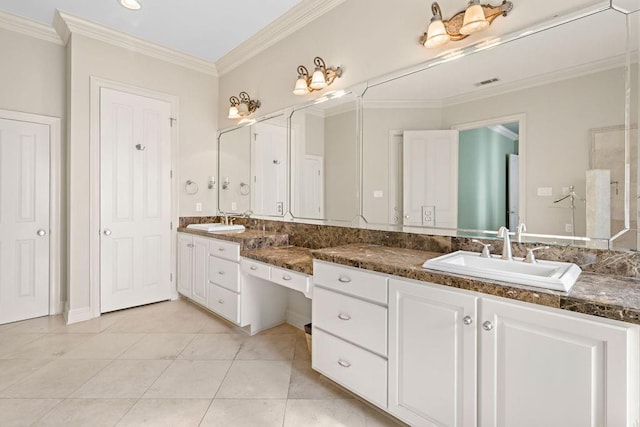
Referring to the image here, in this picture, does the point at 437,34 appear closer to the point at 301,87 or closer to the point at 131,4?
the point at 301,87

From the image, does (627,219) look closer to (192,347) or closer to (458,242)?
(458,242)

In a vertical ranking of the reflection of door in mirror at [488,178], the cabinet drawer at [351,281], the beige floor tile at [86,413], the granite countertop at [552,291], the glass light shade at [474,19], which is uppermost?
the glass light shade at [474,19]

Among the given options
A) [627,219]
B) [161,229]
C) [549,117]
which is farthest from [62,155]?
[627,219]

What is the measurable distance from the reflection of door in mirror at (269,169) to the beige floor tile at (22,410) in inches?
83.4

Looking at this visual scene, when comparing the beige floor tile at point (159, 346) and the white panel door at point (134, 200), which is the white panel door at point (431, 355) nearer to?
the beige floor tile at point (159, 346)

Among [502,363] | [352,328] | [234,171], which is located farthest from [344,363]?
[234,171]

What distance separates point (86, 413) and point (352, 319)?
5.24 ft

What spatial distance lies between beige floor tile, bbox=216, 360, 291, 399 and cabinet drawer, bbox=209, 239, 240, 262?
0.86 metres

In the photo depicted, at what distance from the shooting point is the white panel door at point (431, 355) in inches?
53.0

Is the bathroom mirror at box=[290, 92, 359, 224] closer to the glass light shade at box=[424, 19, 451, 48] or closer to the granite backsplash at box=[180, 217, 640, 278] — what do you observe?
the granite backsplash at box=[180, 217, 640, 278]

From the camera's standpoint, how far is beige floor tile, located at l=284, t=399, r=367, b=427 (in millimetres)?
1725

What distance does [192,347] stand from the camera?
2.59 meters

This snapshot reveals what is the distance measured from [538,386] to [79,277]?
3723 mm

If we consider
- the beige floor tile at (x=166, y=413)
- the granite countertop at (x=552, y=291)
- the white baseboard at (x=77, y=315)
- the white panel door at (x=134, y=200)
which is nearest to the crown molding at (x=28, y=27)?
the white panel door at (x=134, y=200)
